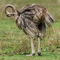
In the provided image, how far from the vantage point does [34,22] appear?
9.82 metres

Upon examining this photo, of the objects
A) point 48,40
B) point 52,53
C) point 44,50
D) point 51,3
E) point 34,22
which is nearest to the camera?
point 34,22

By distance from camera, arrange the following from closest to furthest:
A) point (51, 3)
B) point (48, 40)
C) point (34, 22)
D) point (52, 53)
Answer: point (34, 22) → point (52, 53) → point (48, 40) → point (51, 3)

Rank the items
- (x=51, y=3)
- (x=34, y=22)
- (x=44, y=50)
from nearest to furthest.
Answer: (x=34, y=22) → (x=44, y=50) → (x=51, y=3)

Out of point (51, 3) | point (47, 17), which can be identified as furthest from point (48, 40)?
point (51, 3)

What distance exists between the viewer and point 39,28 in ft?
33.0

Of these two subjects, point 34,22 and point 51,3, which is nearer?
point 34,22

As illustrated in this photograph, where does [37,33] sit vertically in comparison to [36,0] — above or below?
below

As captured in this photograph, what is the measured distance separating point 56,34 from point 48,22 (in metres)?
2.49

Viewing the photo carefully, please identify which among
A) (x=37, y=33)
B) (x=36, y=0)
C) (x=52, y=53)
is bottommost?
(x=52, y=53)

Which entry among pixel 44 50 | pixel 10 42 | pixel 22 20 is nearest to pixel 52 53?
pixel 44 50

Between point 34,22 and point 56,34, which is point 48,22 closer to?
point 34,22

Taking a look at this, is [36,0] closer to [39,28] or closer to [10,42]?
[10,42]

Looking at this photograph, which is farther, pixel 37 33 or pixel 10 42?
pixel 10 42

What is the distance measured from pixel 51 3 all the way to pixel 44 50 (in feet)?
55.0
